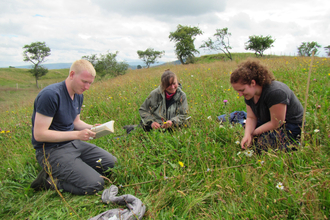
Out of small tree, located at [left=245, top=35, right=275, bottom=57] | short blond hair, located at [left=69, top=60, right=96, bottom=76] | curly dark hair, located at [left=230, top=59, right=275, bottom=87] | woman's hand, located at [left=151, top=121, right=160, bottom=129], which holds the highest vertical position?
small tree, located at [left=245, top=35, right=275, bottom=57]

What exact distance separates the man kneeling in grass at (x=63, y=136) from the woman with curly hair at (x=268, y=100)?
Answer: 194 centimetres

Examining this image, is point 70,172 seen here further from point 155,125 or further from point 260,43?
point 260,43

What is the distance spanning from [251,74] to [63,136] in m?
2.49

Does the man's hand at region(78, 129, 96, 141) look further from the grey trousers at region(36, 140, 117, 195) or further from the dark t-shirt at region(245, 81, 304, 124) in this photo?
the dark t-shirt at region(245, 81, 304, 124)

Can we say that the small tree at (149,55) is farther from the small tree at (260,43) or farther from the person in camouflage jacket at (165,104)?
the person in camouflage jacket at (165,104)

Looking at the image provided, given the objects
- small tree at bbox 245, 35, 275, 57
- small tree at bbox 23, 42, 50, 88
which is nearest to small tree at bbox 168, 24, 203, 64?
small tree at bbox 245, 35, 275, 57

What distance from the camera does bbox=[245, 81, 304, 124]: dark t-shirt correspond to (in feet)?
7.23

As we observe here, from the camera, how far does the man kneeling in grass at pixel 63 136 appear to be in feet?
7.26

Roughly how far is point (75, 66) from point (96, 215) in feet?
5.91

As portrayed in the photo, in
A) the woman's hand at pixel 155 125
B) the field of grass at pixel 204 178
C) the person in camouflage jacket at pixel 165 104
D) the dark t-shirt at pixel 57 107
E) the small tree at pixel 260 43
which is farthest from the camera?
the small tree at pixel 260 43

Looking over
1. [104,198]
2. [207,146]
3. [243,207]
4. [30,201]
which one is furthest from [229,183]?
[30,201]

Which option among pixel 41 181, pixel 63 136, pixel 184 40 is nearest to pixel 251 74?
pixel 63 136

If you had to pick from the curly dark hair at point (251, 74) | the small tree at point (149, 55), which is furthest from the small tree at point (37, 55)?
the curly dark hair at point (251, 74)

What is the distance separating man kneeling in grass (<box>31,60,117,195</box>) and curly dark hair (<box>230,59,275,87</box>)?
1905 millimetres
